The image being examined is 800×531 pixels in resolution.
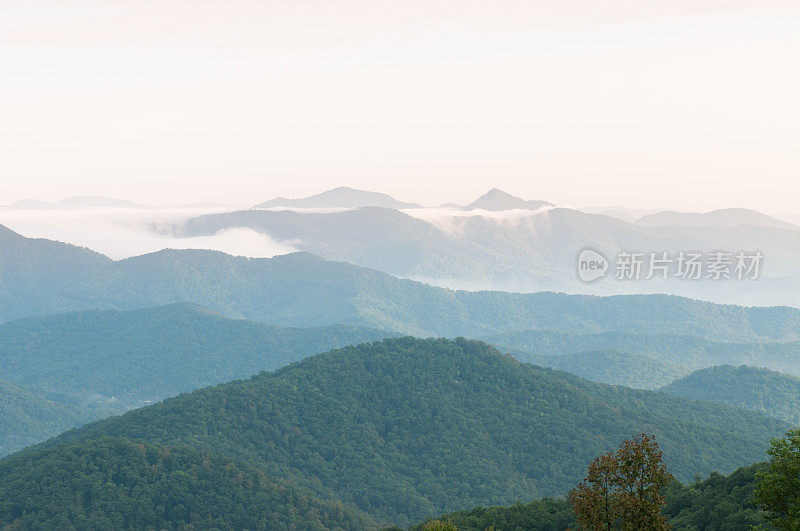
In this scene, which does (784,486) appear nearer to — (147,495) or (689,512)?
(689,512)

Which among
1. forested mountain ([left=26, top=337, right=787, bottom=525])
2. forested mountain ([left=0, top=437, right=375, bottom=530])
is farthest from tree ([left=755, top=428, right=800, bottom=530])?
forested mountain ([left=26, top=337, right=787, bottom=525])

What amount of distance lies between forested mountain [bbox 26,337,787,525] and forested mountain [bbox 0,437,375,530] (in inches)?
719

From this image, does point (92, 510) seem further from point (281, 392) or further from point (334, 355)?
point (334, 355)

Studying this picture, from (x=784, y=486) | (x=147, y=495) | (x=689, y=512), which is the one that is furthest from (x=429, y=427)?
(x=784, y=486)

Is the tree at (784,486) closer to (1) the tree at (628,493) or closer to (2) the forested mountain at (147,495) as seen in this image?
(1) the tree at (628,493)

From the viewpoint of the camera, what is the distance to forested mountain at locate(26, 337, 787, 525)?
486 ft

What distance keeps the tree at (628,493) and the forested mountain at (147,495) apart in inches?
3218

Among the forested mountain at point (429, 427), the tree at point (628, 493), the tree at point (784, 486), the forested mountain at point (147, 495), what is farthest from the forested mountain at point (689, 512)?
the forested mountain at point (429, 427)

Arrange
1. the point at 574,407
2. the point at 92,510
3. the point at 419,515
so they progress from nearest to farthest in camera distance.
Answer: the point at 92,510
the point at 419,515
the point at 574,407

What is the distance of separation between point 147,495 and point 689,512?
80.7 meters

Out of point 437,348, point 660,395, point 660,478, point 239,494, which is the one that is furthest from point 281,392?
point 660,478

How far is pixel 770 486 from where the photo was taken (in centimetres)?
4219

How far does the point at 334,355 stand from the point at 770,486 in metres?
156

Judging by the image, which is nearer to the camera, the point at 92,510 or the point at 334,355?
the point at 92,510
